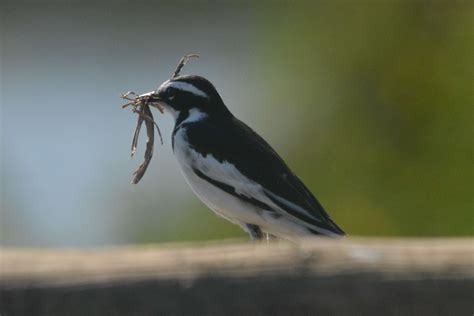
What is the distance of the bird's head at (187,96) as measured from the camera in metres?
4.03

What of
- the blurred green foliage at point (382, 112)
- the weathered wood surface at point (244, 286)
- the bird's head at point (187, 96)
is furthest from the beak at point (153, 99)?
the weathered wood surface at point (244, 286)

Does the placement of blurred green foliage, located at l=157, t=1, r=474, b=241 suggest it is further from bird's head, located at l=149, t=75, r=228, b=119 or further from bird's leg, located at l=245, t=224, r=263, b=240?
bird's leg, located at l=245, t=224, r=263, b=240

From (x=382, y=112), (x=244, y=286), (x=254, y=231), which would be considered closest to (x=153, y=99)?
(x=254, y=231)

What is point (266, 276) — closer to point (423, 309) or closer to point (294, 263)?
point (294, 263)

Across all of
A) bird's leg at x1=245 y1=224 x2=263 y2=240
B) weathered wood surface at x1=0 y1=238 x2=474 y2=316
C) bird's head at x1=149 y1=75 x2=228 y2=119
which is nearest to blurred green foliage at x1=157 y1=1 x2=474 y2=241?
bird's head at x1=149 y1=75 x2=228 y2=119

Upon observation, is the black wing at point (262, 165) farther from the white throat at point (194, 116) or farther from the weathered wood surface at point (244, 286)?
the weathered wood surface at point (244, 286)

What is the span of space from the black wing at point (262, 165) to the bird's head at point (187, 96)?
0.22 ft

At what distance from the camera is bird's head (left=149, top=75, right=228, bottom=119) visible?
13.2 ft

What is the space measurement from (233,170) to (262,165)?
0.34ft

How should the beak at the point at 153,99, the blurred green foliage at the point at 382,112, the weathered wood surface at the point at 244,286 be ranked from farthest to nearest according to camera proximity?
the blurred green foliage at the point at 382,112
the beak at the point at 153,99
the weathered wood surface at the point at 244,286

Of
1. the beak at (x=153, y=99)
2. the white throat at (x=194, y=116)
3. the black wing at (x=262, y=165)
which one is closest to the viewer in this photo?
the black wing at (x=262, y=165)

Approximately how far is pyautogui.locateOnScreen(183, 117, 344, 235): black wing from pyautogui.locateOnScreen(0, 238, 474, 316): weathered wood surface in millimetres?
2111

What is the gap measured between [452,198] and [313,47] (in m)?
1.83

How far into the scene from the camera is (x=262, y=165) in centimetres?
388
